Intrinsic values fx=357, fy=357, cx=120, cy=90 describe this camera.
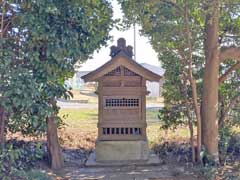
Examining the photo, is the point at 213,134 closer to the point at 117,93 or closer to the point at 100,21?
the point at 117,93

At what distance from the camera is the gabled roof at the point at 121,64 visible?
7.24 metres

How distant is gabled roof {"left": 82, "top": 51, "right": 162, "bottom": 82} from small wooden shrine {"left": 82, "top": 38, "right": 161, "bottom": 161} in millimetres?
31

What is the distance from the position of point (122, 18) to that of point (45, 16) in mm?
2089

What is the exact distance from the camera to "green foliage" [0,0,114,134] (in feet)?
15.8

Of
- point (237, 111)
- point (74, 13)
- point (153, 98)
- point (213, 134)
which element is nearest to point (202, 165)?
point (213, 134)

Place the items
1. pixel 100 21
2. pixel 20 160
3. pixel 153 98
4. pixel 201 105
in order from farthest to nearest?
pixel 153 98 → pixel 201 105 → pixel 100 21 → pixel 20 160

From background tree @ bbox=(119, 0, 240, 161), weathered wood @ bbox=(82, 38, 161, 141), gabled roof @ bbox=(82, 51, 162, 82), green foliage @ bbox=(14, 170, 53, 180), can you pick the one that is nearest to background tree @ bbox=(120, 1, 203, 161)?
background tree @ bbox=(119, 0, 240, 161)

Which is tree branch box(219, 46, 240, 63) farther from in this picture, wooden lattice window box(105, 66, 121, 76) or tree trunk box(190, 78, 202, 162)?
wooden lattice window box(105, 66, 121, 76)

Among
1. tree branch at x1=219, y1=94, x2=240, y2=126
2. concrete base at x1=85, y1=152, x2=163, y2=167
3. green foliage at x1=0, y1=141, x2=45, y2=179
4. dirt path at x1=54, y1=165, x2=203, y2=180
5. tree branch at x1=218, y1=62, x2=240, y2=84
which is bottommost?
dirt path at x1=54, y1=165, x2=203, y2=180

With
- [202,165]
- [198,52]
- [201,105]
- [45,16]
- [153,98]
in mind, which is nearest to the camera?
[45,16]

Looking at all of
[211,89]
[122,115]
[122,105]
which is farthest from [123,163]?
[211,89]

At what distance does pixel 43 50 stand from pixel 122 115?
2680 millimetres

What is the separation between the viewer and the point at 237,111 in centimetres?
781

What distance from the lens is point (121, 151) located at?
7445mm
